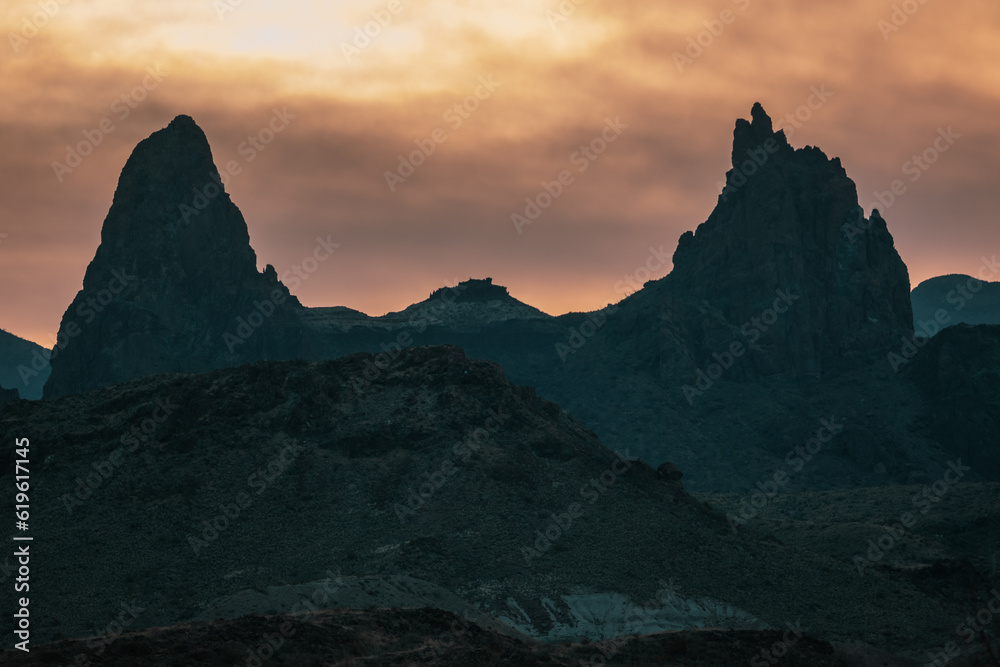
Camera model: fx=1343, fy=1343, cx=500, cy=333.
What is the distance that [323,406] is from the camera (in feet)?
457

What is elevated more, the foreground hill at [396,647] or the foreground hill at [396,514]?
the foreground hill at [396,514]

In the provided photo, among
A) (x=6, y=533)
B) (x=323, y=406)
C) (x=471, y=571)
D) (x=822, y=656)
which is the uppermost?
(x=323, y=406)

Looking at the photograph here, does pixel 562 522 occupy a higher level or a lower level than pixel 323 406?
lower

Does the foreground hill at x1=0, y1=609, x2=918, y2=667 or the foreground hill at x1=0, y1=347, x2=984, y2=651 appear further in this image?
the foreground hill at x1=0, y1=347, x2=984, y2=651

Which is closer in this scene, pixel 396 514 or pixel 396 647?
pixel 396 647

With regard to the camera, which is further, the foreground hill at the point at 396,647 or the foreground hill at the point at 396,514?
the foreground hill at the point at 396,514

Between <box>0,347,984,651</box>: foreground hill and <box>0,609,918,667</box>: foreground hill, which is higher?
<box>0,347,984,651</box>: foreground hill

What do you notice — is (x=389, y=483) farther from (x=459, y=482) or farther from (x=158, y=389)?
(x=158, y=389)

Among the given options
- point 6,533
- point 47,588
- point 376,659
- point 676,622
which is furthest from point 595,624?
point 6,533

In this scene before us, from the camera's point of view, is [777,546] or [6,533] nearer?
[6,533]

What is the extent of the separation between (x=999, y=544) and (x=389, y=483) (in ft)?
247

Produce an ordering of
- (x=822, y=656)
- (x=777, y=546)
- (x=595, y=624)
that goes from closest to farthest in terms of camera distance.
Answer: (x=822, y=656) → (x=595, y=624) → (x=777, y=546)

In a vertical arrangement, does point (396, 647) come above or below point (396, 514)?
below

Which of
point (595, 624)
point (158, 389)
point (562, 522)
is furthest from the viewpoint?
Answer: point (158, 389)
